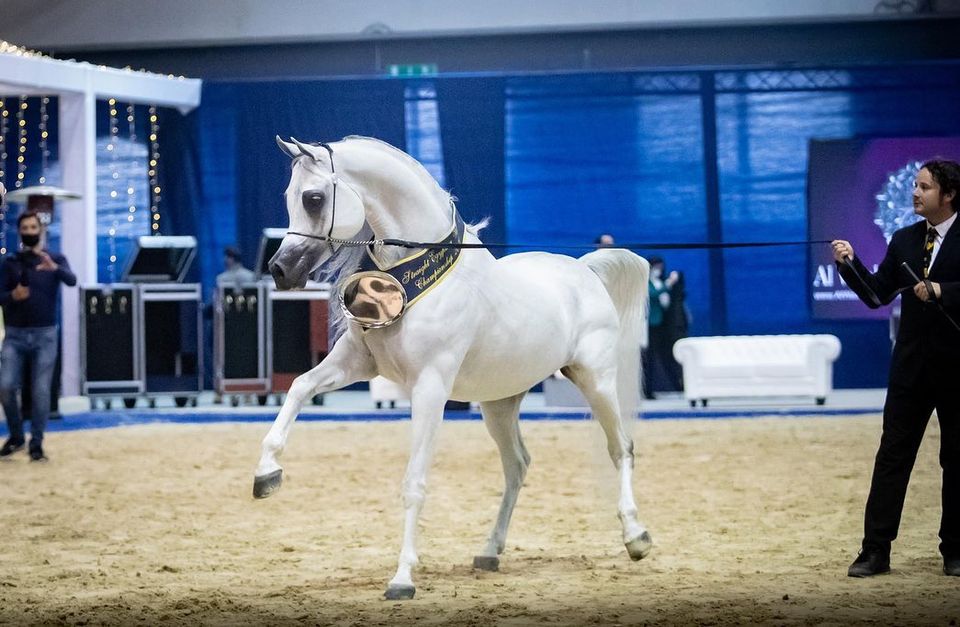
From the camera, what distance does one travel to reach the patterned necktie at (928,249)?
538 cm

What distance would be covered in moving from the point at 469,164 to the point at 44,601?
41.5ft

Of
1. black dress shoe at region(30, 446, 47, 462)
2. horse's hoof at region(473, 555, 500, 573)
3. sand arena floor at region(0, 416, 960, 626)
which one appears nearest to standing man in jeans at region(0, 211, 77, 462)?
black dress shoe at region(30, 446, 47, 462)

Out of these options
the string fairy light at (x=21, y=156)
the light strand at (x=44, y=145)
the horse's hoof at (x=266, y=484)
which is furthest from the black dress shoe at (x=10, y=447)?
the string fairy light at (x=21, y=156)

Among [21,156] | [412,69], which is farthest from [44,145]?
[412,69]

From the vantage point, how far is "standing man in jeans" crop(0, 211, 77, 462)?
977cm

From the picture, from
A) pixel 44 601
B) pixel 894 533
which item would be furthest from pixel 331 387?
pixel 894 533

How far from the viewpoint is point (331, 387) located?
16.9 ft

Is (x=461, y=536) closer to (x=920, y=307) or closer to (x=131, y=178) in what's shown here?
(x=920, y=307)

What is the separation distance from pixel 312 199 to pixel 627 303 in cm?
232

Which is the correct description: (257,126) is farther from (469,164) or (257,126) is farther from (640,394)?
(640,394)

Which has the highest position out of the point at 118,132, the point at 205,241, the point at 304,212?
the point at 118,132

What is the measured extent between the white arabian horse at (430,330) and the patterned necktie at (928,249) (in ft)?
5.04

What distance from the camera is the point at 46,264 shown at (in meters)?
9.91

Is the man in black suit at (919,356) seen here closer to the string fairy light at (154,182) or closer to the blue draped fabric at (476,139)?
the blue draped fabric at (476,139)
